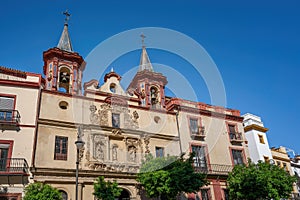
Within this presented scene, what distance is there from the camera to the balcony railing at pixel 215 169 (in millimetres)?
25953

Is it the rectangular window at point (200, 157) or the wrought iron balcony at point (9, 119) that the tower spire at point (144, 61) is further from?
the wrought iron balcony at point (9, 119)

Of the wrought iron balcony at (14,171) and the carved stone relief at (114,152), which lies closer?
the wrought iron balcony at (14,171)

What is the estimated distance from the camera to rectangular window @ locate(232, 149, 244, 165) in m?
28.9

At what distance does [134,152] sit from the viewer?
2420 centimetres

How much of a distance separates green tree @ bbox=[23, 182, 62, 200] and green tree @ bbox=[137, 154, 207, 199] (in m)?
6.04

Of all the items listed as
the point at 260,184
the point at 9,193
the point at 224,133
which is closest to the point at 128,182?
the point at 9,193

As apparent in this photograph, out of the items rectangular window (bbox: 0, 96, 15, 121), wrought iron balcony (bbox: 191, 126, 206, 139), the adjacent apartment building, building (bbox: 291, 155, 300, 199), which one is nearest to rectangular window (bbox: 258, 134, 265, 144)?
the adjacent apartment building

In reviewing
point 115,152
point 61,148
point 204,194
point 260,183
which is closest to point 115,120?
point 115,152

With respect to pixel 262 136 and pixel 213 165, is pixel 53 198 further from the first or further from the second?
pixel 262 136

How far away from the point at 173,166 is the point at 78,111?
873cm

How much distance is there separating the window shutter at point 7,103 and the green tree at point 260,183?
18033 millimetres

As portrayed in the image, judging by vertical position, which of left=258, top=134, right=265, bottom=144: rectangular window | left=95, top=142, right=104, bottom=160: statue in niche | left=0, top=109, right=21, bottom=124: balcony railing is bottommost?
→ left=95, top=142, right=104, bottom=160: statue in niche

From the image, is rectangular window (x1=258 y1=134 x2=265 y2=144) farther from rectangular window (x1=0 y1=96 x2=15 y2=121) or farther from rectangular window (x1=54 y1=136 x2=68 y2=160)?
rectangular window (x1=0 y1=96 x2=15 y2=121)

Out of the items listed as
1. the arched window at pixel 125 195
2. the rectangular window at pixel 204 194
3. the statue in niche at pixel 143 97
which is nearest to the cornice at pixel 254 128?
the rectangular window at pixel 204 194
